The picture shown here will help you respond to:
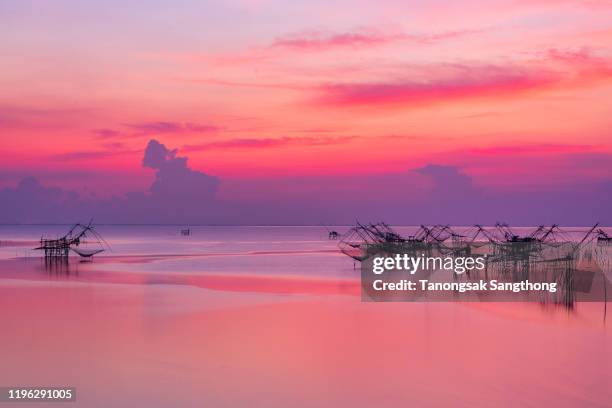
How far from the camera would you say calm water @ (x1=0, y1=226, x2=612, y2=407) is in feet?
39.3

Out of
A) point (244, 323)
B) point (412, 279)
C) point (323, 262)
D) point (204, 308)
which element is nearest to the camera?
point (244, 323)

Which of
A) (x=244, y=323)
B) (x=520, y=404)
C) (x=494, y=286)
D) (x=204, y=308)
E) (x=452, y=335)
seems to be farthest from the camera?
(x=494, y=286)

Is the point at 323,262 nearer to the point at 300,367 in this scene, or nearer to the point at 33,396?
the point at 300,367

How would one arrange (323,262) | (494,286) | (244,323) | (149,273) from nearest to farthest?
(244,323) < (494,286) < (149,273) < (323,262)

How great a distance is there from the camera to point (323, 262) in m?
42.6

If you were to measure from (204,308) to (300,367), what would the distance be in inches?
300

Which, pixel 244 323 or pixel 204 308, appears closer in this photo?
pixel 244 323

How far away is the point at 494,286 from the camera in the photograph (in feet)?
87.6

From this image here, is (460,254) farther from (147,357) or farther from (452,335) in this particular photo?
(147,357)

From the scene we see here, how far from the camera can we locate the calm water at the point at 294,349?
39.3ft

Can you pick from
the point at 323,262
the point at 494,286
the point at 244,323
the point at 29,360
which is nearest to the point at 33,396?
the point at 29,360

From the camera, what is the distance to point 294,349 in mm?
15578

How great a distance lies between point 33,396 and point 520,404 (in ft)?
25.9

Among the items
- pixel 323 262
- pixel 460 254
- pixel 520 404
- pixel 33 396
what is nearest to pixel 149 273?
pixel 323 262
